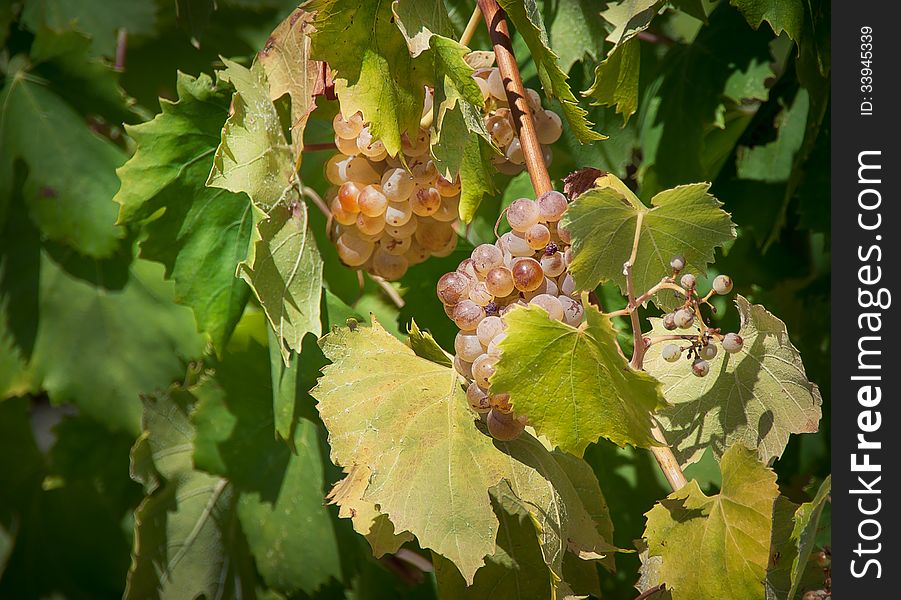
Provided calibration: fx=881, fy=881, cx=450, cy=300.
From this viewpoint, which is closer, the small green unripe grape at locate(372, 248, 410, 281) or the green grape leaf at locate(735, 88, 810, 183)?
the small green unripe grape at locate(372, 248, 410, 281)

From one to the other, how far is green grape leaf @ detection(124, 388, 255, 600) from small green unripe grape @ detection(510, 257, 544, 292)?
40 centimetres

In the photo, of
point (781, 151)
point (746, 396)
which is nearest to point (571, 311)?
point (746, 396)

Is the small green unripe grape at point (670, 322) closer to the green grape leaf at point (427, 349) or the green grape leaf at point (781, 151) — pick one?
the green grape leaf at point (427, 349)

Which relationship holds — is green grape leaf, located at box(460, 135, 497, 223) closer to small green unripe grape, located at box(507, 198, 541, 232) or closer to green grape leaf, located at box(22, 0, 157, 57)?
small green unripe grape, located at box(507, 198, 541, 232)

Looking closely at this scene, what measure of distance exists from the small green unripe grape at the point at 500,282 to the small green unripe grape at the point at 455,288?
19 mm

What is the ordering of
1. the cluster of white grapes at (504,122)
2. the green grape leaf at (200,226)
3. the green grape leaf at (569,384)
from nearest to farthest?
the green grape leaf at (569,384) → the cluster of white grapes at (504,122) → the green grape leaf at (200,226)

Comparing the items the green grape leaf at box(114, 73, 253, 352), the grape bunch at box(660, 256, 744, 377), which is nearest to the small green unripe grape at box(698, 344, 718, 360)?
the grape bunch at box(660, 256, 744, 377)

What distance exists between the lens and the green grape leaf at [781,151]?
0.86 m

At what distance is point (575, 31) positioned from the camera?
0.71 meters

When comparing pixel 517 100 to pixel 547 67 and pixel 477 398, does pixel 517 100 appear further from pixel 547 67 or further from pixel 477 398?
pixel 477 398

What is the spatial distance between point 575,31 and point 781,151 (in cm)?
29

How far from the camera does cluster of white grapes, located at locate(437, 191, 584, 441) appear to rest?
0.49 metres

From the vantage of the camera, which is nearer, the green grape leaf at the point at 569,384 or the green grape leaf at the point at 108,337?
the green grape leaf at the point at 569,384

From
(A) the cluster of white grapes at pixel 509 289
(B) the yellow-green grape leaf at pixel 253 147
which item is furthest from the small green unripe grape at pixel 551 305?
(B) the yellow-green grape leaf at pixel 253 147
